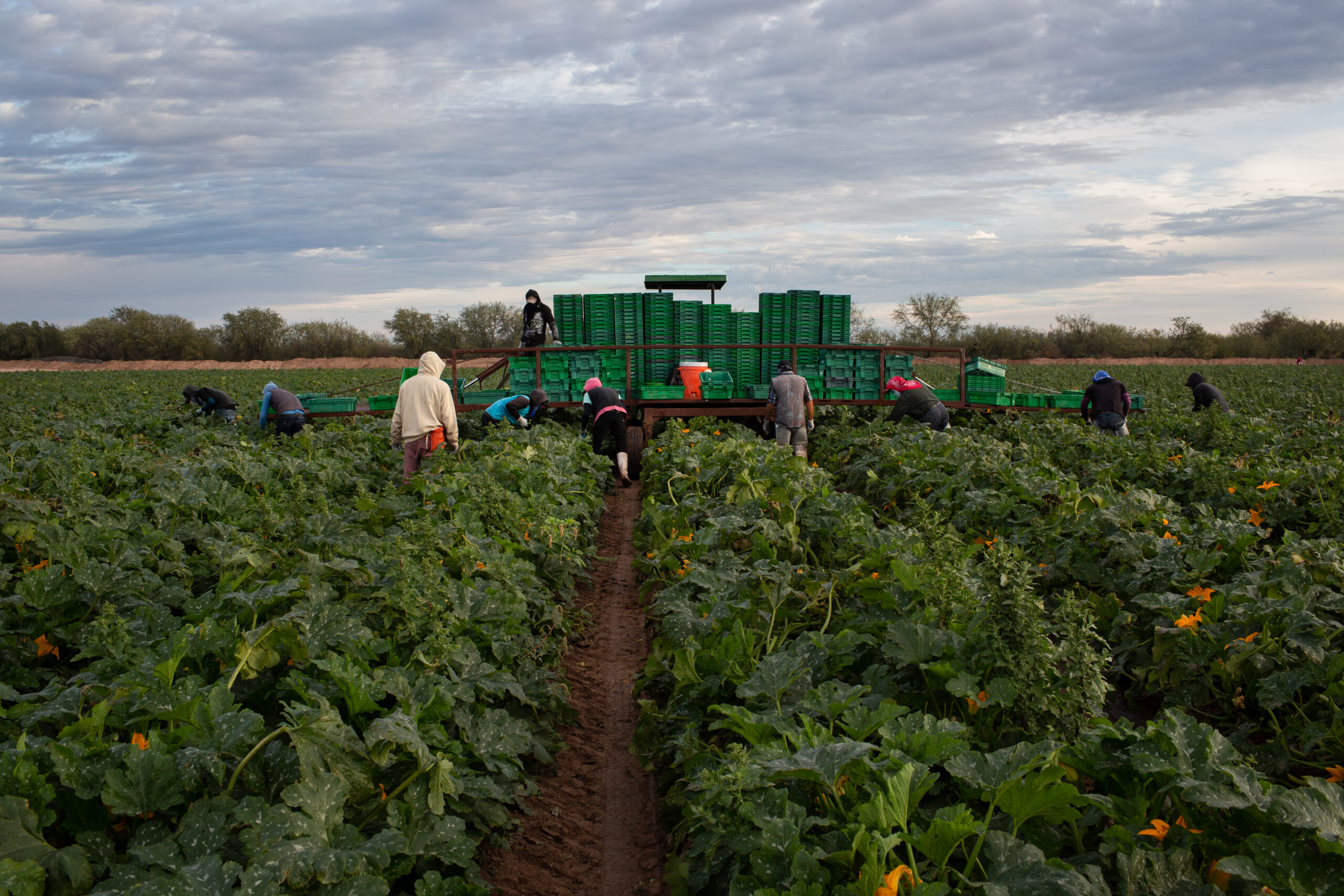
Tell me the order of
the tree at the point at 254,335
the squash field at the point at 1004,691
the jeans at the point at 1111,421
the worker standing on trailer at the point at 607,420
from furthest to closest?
the tree at the point at 254,335, the jeans at the point at 1111,421, the worker standing on trailer at the point at 607,420, the squash field at the point at 1004,691

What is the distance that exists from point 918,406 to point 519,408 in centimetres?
590

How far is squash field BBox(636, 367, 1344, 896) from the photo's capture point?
2240 mm

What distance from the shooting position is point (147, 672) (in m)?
3.04

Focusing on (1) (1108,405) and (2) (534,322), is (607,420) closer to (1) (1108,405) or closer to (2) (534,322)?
(2) (534,322)

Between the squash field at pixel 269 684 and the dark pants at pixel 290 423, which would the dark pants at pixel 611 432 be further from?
the squash field at pixel 269 684

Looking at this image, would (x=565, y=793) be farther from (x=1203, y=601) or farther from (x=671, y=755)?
(x=1203, y=601)

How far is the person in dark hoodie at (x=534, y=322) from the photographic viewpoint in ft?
42.3

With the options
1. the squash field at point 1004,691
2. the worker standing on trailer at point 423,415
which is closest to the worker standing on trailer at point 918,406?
the squash field at point 1004,691

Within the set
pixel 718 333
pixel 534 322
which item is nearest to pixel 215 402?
pixel 534 322

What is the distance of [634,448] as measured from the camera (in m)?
12.0

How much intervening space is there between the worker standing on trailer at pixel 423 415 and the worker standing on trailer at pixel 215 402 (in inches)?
286

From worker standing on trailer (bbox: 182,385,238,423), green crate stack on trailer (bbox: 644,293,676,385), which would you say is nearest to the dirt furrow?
green crate stack on trailer (bbox: 644,293,676,385)

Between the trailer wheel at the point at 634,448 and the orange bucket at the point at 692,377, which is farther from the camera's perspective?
the orange bucket at the point at 692,377

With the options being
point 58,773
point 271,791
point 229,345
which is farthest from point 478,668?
point 229,345
